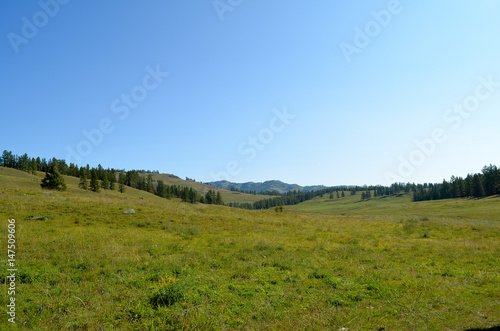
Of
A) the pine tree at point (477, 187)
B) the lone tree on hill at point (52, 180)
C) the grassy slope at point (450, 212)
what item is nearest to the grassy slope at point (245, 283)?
the grassy slope at point (450, 212)

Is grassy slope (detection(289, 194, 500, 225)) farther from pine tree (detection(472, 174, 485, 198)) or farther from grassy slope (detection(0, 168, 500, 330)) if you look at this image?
grassy slope (detection(0, 168, 500, 330))

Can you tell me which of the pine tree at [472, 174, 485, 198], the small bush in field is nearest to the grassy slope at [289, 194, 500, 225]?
the pine tree at [472, 174, 485, 198]

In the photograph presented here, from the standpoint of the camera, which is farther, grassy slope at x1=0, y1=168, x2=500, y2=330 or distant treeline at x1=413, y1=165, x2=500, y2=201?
distant treeline at x1=413, y1=165, x2=500, y2=201

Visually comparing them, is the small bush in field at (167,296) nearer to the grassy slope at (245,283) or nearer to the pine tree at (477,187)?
the grassy slope at (245,283)

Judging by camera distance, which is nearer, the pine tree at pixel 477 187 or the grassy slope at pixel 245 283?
the grassy slope at pixel 245 283

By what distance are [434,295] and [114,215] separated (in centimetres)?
2236

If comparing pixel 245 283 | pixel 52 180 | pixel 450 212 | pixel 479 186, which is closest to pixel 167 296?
pixel 245 283

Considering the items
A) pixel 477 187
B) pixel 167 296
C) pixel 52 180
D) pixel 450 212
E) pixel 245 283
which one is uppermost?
pixel 52 180

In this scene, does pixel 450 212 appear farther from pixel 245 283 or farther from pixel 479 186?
pixel 245 283

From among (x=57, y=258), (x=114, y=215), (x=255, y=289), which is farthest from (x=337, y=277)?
(x=114, y=215)

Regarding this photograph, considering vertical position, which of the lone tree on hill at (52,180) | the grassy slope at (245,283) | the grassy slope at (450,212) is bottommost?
the grassy slope at (450,212)

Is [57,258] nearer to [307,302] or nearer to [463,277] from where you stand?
[307,302]

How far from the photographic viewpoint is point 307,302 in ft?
23.8

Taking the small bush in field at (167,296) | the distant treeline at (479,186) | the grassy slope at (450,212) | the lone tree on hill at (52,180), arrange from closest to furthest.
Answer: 1. the small bush in field at (167,296)
2. the grassy slope at (450,212)
3. the lone tree on hill at (52,180)
4. the distant treeline at (479,186)
